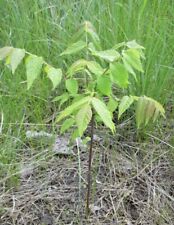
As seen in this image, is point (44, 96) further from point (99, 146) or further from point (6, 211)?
point (6, 211)

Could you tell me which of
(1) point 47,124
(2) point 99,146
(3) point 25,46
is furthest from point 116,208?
(3) point 25,46

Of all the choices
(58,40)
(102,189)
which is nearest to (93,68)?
(102,189)

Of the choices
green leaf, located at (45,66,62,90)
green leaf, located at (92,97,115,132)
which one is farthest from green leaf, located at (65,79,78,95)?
green leaf, located at (92,97,115,132)

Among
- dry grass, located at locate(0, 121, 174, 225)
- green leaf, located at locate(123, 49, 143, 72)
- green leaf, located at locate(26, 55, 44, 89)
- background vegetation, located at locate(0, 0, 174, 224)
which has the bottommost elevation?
dry grass, located at locate(0, 121, 174, 225)

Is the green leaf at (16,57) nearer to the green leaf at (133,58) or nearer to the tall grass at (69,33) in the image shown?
the green leaf at (133,58)

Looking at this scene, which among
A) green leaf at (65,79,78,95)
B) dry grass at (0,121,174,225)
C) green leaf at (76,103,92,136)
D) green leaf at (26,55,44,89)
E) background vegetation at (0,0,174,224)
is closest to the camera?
green leaf at (76,103,92,136)

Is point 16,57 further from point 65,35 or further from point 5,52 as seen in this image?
point 65,35

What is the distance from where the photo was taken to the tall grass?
1956mm

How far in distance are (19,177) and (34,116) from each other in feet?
0.96

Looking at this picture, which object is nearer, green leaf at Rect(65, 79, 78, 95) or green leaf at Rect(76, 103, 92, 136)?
green leaf at Rect(76, 103, 92, 136)

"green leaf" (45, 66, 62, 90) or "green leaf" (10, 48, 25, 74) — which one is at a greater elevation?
"green leaf" (10, 48, 25, 74)

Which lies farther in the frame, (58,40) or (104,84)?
(58,40)

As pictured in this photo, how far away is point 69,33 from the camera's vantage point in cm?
222

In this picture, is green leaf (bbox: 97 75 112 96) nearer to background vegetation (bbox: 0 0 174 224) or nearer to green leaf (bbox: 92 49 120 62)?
green leaf (bbox: 92 49 120 62)
